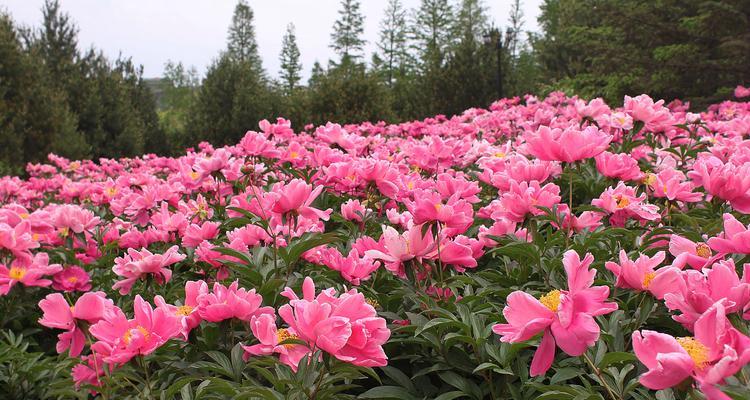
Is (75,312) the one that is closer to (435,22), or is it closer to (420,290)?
(420,290)

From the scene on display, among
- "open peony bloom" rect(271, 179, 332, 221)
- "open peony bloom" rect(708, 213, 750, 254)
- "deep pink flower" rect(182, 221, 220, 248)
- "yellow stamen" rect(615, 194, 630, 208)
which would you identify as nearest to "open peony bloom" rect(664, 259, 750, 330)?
"open peony bloom" rect(708, 213, 750, 254)

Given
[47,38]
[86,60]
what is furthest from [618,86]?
[47,38]

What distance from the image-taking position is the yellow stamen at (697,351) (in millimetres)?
770

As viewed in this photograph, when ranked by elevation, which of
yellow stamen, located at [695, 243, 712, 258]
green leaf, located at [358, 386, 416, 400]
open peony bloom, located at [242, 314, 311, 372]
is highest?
yellow stamen, located at [695, 243, 712, 258]

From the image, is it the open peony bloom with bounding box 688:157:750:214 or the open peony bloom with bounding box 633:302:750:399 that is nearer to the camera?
the open peony bloom with bounding box 633:302:750:399

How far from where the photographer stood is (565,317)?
932 mm

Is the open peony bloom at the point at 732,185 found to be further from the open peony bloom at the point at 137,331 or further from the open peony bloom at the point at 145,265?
the open peony bloom at the point at 145,265

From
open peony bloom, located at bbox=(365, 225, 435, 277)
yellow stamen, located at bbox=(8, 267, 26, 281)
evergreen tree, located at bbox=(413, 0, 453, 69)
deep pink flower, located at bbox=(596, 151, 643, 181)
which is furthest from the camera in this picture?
evergreen tree, located at bbox=(413, 0, 453, 69)

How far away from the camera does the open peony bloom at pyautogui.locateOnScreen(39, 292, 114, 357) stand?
1.33 meters

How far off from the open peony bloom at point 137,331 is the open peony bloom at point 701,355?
3.05 feet

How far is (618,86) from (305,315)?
1225 centimetres

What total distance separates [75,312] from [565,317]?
44.4 inches

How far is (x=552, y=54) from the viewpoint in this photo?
918 inches

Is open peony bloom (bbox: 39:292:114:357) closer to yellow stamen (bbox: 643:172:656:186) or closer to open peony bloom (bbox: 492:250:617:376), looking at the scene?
open peony bloom (bbox: 492:250:617:376)
